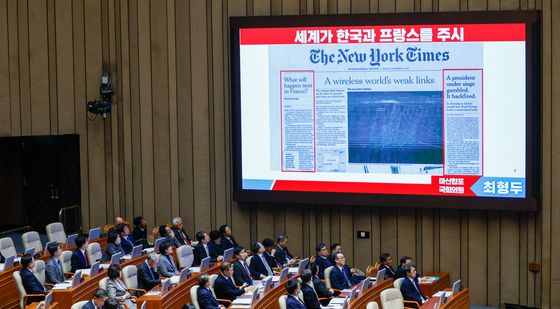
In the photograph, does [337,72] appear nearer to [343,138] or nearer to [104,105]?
[343,138]

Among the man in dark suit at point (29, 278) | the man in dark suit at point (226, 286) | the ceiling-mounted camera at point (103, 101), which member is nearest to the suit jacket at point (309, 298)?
the man in dark suit at point (226, 286)

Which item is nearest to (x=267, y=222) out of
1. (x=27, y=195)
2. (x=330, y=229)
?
(x=330, y=229)

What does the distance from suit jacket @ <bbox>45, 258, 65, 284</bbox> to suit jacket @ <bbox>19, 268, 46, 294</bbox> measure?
21.9 inches

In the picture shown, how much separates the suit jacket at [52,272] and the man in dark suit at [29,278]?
0.51m

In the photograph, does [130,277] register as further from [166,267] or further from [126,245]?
→ [126,245]

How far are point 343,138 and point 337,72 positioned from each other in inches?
40.7

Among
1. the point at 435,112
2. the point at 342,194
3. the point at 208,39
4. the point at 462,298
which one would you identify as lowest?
the point at 462,298

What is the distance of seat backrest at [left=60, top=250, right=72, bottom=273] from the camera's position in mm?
14531

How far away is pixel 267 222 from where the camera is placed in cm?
1717

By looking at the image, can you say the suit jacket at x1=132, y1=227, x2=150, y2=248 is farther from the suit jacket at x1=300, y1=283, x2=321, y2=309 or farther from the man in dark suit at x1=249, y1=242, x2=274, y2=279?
the suit jacket at x1=300, y1=283, x2=321, y2=309

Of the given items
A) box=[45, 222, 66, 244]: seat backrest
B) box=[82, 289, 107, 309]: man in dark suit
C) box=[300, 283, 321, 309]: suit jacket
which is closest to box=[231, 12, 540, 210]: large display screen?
box=[45, 222, 66, 244]: seat backrest

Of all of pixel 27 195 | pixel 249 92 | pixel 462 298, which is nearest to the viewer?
pixel 462 298

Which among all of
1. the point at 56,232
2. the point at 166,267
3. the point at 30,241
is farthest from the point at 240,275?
the point at 56,232

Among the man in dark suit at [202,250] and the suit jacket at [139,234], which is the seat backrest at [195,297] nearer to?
the man in dark suit at [202,250]
